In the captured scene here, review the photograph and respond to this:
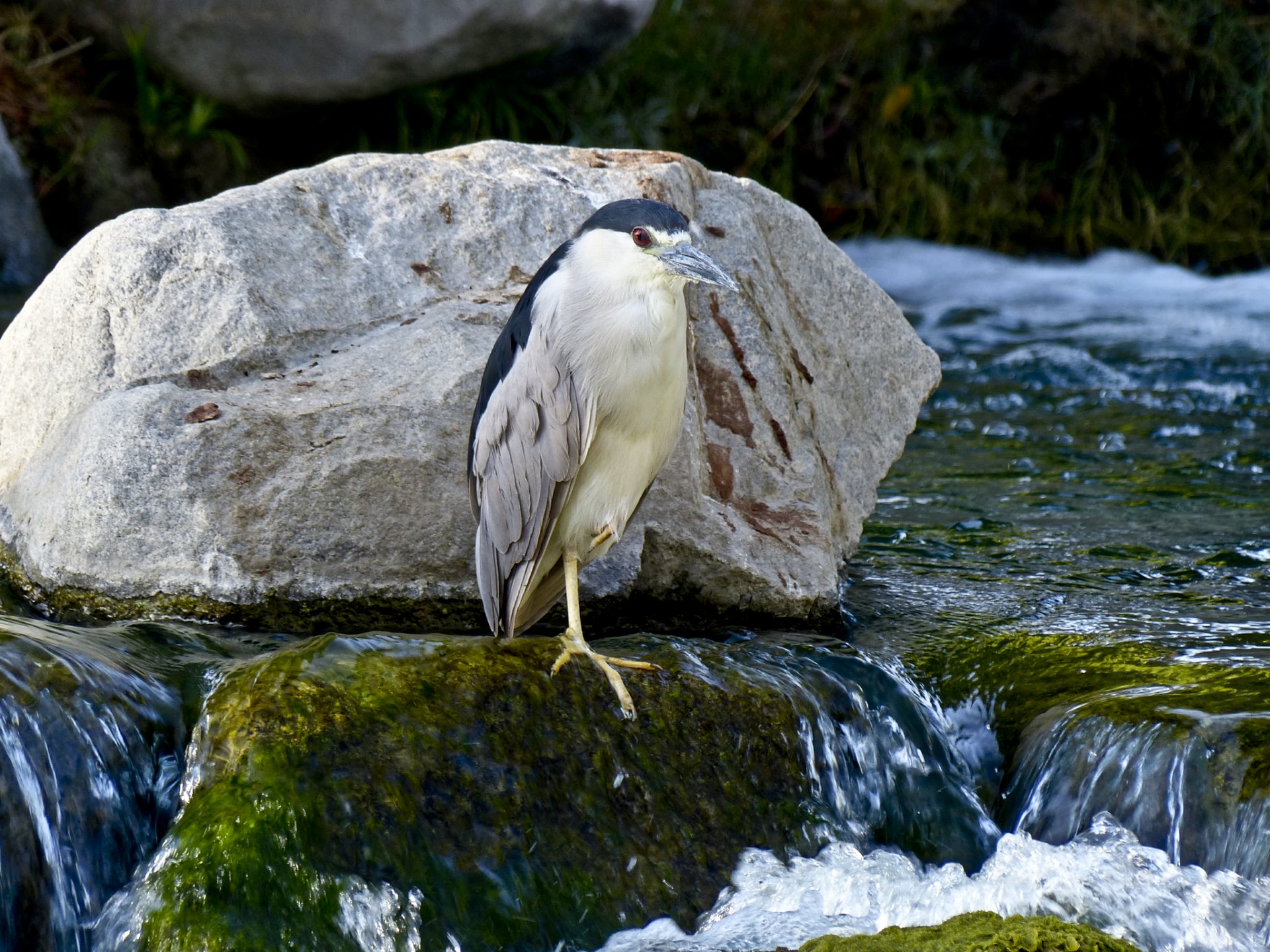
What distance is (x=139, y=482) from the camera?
120 inches

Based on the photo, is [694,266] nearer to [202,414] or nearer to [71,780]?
[202,414]

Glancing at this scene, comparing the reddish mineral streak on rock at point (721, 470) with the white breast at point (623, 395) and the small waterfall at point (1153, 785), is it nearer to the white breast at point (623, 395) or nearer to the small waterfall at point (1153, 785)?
the white breast at point (623, 395)

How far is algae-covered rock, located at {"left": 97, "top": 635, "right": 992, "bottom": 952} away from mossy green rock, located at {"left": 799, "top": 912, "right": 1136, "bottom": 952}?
1.32 feet

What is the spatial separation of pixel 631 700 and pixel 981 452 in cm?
327

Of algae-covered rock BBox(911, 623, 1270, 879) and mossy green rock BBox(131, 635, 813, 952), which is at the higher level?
mossy green rock BBox(131, 635, 813, 952)

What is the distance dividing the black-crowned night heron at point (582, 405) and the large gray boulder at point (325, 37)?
5.11 metres

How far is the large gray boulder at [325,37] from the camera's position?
24.2ft

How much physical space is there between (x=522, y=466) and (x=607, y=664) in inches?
17.2

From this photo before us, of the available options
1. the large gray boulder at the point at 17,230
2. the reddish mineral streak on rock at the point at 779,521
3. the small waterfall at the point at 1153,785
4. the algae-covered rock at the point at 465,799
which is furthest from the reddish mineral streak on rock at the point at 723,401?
the large gray boulder at the point at 17,230

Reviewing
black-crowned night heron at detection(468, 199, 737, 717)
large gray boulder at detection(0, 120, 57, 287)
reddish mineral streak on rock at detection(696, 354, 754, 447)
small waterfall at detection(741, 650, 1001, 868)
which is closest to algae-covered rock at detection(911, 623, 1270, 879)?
small waterfall at detection(741, 650, 1001, 868)

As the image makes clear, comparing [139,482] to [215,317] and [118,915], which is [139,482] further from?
[118,915]

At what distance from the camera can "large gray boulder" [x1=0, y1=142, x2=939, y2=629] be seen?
307 centimetres

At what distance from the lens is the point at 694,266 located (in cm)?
261

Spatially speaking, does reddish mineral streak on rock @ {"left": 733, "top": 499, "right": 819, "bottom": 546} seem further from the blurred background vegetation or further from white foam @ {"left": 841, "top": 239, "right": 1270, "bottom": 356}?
the blurred background vegetation
